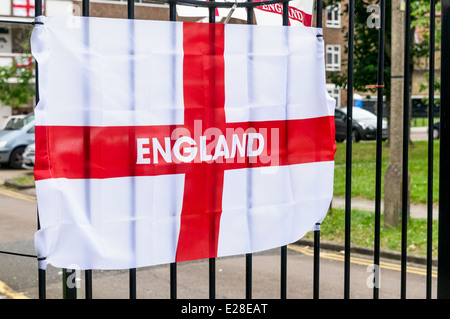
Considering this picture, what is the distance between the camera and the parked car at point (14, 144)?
17.7 meters

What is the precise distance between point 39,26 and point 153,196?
654 mm

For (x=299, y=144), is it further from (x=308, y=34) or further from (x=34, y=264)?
(x=34, y=264)

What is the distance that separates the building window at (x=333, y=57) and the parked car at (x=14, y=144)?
90.8 ft

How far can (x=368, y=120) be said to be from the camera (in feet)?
91.8

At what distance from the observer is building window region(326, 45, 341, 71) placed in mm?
42094

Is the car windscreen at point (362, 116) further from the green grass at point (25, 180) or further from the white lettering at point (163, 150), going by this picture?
the white lettering at point (163, 150)

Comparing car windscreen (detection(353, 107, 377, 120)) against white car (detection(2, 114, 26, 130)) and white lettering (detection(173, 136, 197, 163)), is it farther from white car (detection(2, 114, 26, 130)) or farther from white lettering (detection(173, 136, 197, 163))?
white lettering (detection(173, 136, 197, 163))

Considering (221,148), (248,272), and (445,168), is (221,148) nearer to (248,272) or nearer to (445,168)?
(248,272)

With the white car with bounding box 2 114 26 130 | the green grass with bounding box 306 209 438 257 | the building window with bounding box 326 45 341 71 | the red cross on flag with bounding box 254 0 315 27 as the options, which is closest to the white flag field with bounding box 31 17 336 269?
the red cross on flag with bounding box 254 0 315 27

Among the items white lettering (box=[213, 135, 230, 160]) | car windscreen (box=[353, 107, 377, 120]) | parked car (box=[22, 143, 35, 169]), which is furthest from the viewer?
car windscreen (box=[353, 107, 377, 120])

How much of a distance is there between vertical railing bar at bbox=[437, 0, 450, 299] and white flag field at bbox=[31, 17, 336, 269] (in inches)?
25.2

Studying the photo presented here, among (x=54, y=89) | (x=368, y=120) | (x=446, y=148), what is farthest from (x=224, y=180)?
(x=368, y=120)

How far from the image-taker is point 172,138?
208cm

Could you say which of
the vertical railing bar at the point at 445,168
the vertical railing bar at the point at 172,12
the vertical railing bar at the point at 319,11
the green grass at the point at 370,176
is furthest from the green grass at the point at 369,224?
the vertical railing bar at the point at 172,12
